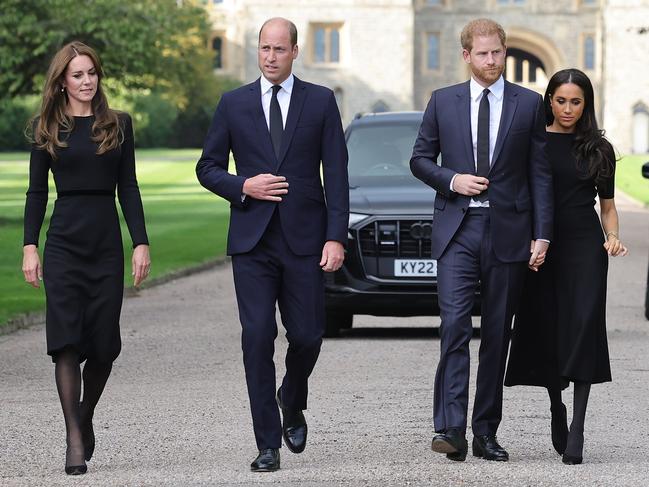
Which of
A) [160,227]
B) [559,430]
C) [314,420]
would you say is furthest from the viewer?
[160,227]

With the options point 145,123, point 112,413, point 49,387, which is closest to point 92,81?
point 112,413

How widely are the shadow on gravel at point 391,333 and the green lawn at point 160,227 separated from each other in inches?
113

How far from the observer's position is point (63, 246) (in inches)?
275

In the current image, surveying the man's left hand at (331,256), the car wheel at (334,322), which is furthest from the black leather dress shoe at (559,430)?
the car wheel at (334,322)

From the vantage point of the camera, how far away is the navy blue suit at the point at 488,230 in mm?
7102

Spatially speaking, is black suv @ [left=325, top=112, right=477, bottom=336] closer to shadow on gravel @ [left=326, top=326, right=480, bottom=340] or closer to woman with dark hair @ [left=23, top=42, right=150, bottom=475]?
shadow on gravel @ [left=326, top=326, right=480, bottom=340]

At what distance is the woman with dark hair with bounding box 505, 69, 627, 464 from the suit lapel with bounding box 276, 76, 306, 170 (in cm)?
114

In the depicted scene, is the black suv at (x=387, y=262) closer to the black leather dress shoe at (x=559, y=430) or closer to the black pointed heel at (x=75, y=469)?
the black leather dress shoe at (x=559, y=430)

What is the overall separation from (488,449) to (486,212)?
0.99 meters

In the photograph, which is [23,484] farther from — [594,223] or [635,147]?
[635,147]

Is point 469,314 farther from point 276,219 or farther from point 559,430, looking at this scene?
point 276,219

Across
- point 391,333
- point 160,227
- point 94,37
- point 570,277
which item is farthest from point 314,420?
point 94,37

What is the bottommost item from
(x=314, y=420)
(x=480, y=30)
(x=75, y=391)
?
(x=314, y=420)

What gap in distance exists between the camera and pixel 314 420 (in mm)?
8383
